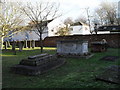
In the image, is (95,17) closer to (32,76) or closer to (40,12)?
(40,12)

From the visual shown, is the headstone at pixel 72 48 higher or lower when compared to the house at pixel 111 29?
lower

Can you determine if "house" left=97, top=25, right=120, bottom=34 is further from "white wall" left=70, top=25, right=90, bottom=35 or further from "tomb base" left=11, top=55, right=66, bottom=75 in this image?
"white wall" left=70, top=25, right=90, bottom=35

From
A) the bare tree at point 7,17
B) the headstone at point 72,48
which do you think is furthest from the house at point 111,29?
the bare tree at point 7,17

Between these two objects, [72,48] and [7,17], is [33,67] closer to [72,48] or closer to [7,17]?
[72,48]

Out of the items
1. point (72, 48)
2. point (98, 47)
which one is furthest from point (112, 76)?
point (98, 47)

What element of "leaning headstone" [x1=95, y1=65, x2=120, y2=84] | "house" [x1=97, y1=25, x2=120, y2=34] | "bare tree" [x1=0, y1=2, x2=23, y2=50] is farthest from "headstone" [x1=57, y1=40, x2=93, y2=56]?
"bare tree" [x1=0, y1=2, x2=23, y2=50]

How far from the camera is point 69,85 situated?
14.3 feet

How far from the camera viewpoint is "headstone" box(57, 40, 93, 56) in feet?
37.0

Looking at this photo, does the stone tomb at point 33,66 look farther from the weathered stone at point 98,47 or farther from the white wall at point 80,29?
the white wall at point 80,29

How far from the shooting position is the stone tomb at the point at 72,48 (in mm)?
11258

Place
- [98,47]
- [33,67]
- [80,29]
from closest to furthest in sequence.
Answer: [33,67]
[98,47]
[80,29]

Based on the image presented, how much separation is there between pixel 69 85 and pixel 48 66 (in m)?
2.69

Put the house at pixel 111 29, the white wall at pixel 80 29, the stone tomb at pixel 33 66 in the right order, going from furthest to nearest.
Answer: the white wall at pixel 80 29 < the house at pixel 111 29 < the stone tomb at pixel 33 66

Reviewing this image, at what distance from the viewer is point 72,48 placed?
11.6 m
